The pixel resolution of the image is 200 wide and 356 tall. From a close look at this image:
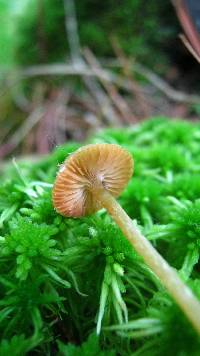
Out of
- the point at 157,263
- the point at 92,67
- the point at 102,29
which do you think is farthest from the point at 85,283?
the point at 102,29

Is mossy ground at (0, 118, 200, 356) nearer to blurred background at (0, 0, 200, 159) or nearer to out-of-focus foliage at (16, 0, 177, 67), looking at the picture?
blurred background at (0, 0, 200, 159)

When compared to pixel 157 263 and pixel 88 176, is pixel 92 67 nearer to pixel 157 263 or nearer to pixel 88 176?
pixel 88 176

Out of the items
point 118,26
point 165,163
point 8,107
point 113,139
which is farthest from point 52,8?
point 165,163

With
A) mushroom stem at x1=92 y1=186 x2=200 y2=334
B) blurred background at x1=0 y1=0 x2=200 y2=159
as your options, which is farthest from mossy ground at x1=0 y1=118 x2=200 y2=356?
blurred background at x1=0 y1=0 x2=200 y2=159

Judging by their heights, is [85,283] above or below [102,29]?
below

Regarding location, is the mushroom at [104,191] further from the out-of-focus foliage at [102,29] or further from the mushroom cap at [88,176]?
the out-of-focus foliage at [102,29]

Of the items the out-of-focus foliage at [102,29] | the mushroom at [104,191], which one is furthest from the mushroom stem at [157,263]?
the out-of-focus foliage at [102,29]
